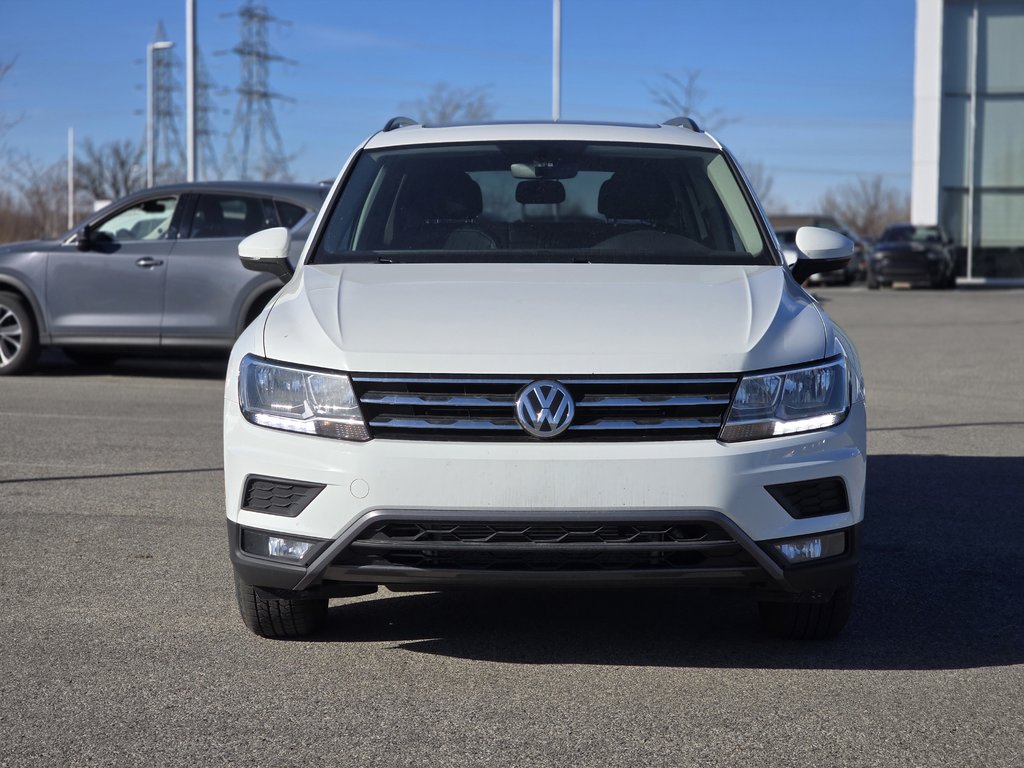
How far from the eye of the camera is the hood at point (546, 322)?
4121 millimetres

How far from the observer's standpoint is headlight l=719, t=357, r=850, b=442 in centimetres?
413

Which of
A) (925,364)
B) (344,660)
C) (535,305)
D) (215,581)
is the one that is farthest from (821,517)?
(925,364)

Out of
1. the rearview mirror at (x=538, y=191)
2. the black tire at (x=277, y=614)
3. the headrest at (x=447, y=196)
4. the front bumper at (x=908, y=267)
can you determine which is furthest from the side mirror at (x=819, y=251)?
the front bumper at (x=908, y=267)

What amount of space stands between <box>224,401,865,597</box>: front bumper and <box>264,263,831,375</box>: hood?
24 centimetres

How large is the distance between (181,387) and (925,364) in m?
8.07

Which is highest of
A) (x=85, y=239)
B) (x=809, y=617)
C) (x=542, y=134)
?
(x=542, y=134)

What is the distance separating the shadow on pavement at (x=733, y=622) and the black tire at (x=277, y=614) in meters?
0.12

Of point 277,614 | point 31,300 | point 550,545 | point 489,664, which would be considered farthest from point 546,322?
point 31,300

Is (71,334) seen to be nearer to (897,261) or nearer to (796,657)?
(796,657)

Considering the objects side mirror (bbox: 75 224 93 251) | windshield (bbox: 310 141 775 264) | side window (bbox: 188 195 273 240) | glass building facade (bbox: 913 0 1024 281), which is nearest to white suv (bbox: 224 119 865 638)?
windshield (bbox: 310 141 775 264)

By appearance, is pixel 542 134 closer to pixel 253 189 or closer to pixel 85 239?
pixel 253 189

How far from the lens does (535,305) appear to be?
444 centimetres

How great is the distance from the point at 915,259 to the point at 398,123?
31.7 meters

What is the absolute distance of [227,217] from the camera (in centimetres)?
1307
